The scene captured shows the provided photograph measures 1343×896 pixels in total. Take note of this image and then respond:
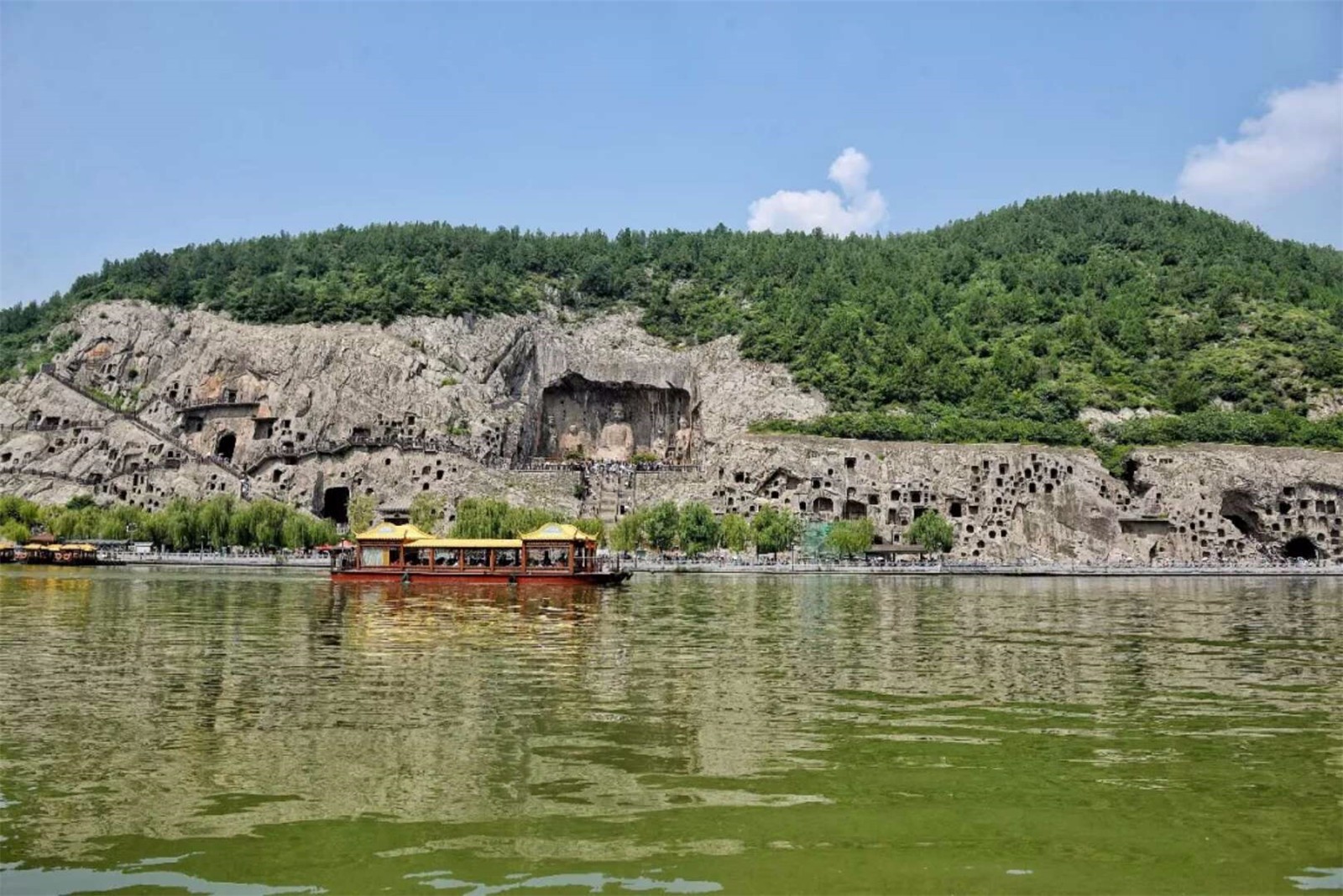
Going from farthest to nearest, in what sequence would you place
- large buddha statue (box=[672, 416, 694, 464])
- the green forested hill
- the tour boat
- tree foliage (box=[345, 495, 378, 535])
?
large buddha statue (box=[672, 416, 694, 464]), the green forested hill, tree foliage (box=[345, 495, 378, 535]), the tour boat

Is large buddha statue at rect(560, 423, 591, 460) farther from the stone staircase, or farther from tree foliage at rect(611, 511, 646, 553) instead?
tree foliage at rect(611, 511, 646, 553)

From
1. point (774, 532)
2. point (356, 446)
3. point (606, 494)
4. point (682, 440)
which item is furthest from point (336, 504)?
point (774, 532)

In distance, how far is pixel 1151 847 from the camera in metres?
11.1

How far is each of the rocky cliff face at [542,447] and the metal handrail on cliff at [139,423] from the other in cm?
20

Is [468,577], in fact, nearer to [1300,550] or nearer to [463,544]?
[463,544]

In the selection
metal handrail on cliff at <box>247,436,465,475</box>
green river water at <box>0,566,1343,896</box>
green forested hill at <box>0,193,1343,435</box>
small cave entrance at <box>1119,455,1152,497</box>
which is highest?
green forested hill at <box>0,193,1343,435</box>

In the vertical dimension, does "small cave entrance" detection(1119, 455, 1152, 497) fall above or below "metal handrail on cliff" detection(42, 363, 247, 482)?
below

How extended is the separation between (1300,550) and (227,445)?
8647 cm

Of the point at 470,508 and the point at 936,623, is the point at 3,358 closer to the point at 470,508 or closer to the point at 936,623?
the point at 470,508

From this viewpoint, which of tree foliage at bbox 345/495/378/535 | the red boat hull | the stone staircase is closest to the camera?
the red boat hull

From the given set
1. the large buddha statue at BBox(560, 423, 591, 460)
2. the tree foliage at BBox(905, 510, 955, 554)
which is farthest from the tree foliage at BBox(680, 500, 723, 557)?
the large buddha statue at BBox(560, 423, 591, 460)

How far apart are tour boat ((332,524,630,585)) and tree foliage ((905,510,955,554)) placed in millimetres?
29286

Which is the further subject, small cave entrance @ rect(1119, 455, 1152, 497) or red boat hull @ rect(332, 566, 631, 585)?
small cave entrance @ rect(1119, 455, 1152, 497)

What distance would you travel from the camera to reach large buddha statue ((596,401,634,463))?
111562 millimetres
